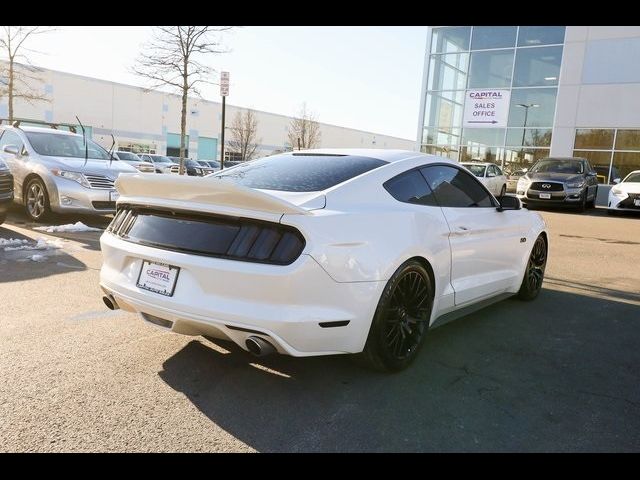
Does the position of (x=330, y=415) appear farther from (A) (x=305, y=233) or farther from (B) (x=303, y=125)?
(B) (x=303, y=125)

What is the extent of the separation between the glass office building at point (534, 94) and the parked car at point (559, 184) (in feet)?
20.1

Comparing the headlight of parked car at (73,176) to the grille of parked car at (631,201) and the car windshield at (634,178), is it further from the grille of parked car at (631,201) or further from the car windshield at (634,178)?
the car windshield at (634,178)

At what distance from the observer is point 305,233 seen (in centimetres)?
289

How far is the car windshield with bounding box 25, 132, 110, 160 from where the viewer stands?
9.53 m

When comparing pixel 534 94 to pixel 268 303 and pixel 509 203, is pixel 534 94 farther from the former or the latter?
pixel 268 303

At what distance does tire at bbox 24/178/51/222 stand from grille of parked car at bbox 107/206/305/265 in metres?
6.47

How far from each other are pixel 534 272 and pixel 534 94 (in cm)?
2238

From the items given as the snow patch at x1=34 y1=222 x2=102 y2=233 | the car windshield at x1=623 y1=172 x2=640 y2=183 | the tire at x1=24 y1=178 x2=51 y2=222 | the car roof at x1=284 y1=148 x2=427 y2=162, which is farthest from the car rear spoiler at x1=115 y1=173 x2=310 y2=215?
the car windshield at x1=623 y1=172 x2=640 y2=183

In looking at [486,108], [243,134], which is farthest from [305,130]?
[486,108]

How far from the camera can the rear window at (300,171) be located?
3.53 m

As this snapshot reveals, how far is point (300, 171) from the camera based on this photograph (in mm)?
3826

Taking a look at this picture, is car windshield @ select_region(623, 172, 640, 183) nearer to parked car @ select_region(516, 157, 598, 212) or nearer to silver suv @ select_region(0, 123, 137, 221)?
parked car @ select_region(516, 157, 598, 212)
